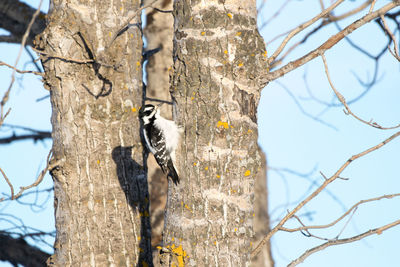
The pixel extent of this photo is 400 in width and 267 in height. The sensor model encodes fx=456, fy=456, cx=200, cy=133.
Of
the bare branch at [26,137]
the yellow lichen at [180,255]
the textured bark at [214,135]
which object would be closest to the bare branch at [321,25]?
the textured bark at [214,135]

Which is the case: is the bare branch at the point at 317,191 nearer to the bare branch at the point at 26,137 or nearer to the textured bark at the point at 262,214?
the textured bark at the point at 262,214

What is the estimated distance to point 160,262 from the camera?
309cm

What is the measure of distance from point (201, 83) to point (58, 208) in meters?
1.75

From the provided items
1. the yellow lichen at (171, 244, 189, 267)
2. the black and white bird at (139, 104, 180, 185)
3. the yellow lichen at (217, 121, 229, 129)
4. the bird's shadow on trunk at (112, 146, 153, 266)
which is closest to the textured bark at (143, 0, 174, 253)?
the black and white bird at (139, 104, 180, 185)

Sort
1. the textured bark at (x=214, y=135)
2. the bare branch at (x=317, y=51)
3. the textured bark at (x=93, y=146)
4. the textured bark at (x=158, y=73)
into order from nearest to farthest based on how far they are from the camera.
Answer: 1. the textured bark at (x=214, y=135)
2. the bare branch at (x=317, y=51)
3. the textured bark at (x=93, y=146)
4. the textured bark at (x=158, y=73)

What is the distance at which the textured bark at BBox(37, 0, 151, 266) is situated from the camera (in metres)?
3.73

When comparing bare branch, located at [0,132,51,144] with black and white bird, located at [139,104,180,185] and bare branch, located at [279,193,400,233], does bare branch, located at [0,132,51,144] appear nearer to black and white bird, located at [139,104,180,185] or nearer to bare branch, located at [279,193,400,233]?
black and white bird, located at [139,104,180,185]

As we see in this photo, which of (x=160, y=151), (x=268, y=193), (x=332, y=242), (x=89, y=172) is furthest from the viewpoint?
(x=268, y=193)

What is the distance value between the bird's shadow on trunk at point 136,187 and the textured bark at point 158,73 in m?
2.44

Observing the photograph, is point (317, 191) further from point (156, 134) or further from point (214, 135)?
point (156, 134)

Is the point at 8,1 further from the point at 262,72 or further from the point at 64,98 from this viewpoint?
the point at 262,72

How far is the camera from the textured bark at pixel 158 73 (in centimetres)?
642

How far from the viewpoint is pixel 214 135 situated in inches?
117

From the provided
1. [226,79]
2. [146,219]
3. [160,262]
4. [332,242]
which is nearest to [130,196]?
[146,219]
